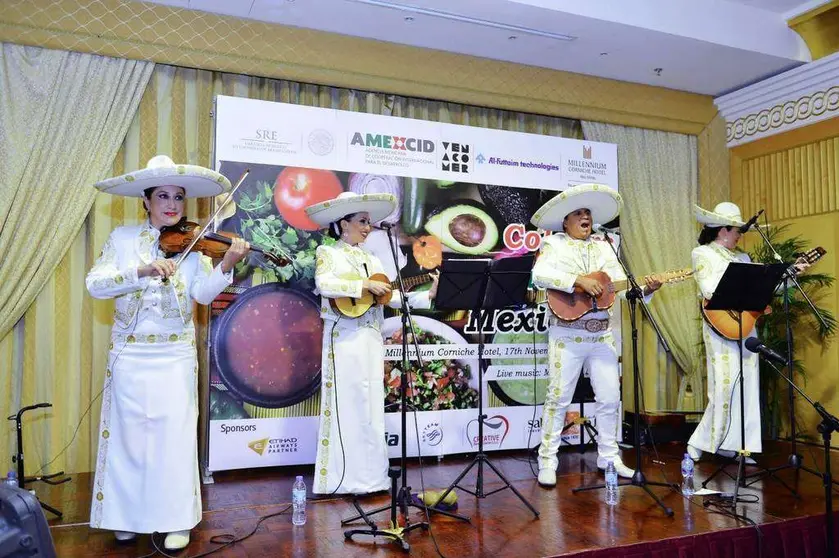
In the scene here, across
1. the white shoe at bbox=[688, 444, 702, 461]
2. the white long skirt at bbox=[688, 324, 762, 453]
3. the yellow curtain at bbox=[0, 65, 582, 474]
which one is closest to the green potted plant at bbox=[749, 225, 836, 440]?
the white long skirt at bbox=[688, 324, 762, 453]

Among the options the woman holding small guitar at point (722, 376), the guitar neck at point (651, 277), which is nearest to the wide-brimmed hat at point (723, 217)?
the woman holding small guitar at point (722, 376)

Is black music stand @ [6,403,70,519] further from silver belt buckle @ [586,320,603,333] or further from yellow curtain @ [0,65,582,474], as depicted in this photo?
silver belt buckle @ [586,320,603,333]

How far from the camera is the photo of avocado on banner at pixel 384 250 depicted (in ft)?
15.6

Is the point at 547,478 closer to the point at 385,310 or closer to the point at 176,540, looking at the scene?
the point at 385,310

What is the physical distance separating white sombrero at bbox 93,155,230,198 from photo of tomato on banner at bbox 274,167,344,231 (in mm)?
1288

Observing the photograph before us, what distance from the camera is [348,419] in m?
4.14

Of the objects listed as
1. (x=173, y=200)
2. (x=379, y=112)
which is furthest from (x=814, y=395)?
(x=173, y=200)

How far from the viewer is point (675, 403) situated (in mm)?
6664

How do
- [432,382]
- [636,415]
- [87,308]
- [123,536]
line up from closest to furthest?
[123,536], [636,415], [87,308], [432,382]

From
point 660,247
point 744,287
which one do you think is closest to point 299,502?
point 744,287

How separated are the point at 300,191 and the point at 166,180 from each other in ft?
5.46

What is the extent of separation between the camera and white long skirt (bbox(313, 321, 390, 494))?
13.5 feet

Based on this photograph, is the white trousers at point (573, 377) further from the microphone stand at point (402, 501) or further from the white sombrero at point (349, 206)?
the white sombrero at point (349, 206)

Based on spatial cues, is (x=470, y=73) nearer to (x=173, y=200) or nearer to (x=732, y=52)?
(x=732, y=52)
